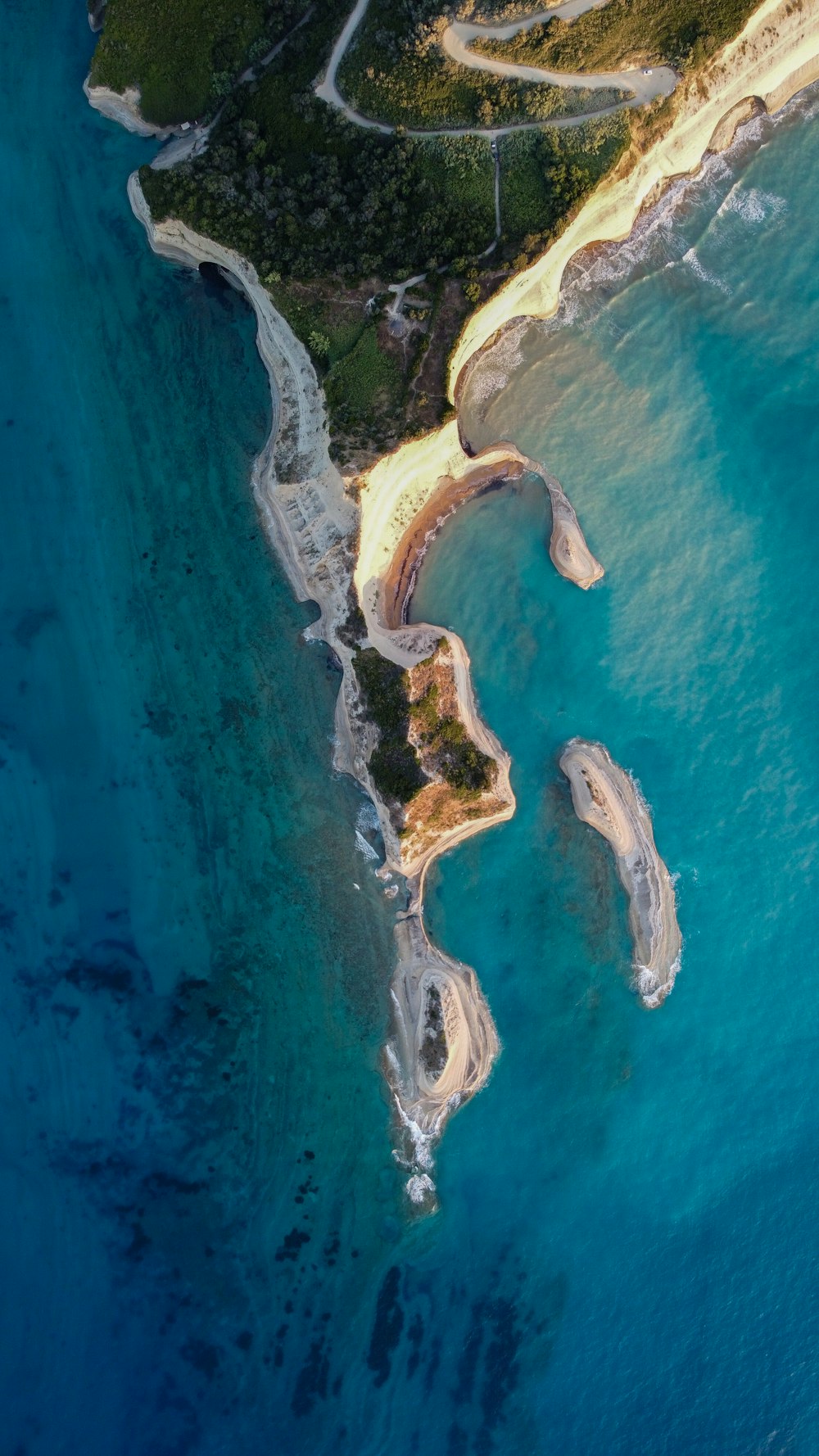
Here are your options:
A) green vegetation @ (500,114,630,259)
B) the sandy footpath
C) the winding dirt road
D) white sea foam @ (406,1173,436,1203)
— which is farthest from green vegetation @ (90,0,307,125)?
white sea foam @ (406,1173,436,1203)

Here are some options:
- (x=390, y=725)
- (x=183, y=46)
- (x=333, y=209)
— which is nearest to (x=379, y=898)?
(x=390, y=725)

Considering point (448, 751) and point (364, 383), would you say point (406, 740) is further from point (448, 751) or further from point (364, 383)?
point (364, 383)

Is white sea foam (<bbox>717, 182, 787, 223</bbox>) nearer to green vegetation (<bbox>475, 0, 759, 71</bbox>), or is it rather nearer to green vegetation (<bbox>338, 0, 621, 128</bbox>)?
green vegetation (<bbox>475, 0, 759, 71</bbox>)

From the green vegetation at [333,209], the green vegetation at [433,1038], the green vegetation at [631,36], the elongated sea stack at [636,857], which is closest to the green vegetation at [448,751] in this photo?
the elongated sea stack at [636,857]

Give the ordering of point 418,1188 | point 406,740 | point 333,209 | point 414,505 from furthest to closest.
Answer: point 418,1188 < point 414,505 < point 406,740 < point 333,209

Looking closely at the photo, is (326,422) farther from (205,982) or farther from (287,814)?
(205,982)

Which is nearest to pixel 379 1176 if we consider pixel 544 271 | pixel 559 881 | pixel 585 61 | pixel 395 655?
pixel 559 881
